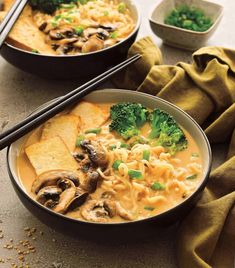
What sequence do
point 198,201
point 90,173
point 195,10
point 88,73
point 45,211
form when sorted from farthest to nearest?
point 195,10 → point 88,73 → point 198,201 → point 90,173 → point 45,211

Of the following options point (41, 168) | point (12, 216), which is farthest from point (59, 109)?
point (12, 216)

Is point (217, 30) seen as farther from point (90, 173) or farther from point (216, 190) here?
point (90, 173)

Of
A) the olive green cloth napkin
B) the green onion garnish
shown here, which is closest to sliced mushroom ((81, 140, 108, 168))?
the olive green cloth napkin

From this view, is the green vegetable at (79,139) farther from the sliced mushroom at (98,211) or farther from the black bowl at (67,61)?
the black bowl at (67,61)

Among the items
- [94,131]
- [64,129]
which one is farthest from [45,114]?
[94,131]

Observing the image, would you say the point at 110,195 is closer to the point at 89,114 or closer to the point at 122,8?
the point at 89,114

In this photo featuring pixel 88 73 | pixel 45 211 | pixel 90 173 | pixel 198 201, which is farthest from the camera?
pixel 88 73
